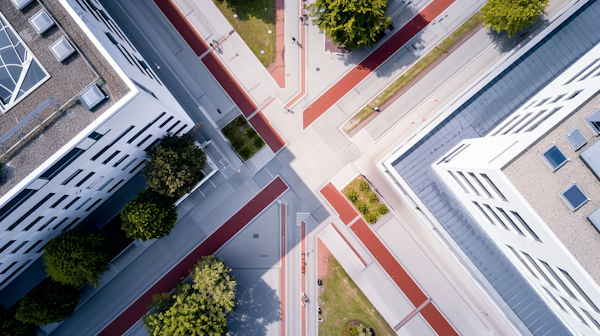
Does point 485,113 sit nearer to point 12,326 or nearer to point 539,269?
point 539,269

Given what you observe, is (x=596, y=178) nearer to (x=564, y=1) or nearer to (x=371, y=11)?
(x=371, y=11)

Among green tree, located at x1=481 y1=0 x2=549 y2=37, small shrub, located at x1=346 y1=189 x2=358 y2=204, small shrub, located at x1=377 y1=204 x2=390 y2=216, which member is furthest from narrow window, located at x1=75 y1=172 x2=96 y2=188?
green tree, located at x1=481 y1=0 x2=549 y2=37

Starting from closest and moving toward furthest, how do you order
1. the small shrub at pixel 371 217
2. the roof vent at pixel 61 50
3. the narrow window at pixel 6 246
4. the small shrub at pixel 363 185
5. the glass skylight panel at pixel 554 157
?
the glass skylight panel at pixel 554 157
the roof vent at pixel 61 50
the narrow window at pixel 6 246
the small shrub at pixel 363 185
the small shrub at pixel 371 217

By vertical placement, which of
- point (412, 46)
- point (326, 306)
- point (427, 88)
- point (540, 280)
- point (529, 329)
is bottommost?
point (529, 329)

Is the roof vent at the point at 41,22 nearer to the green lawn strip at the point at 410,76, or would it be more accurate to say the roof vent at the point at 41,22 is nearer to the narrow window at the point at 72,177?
the narrow window at the point at 72,177

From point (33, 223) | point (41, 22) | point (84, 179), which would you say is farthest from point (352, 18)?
point (33, 223)

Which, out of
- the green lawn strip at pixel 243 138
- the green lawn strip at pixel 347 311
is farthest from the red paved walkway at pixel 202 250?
the green lawn strip at pixel 347 311

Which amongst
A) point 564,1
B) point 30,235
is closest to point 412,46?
point 564,1

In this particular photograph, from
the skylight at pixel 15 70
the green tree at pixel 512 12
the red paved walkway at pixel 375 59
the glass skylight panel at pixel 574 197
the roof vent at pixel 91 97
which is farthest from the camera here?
the red paved walkway at pixel 375 59
